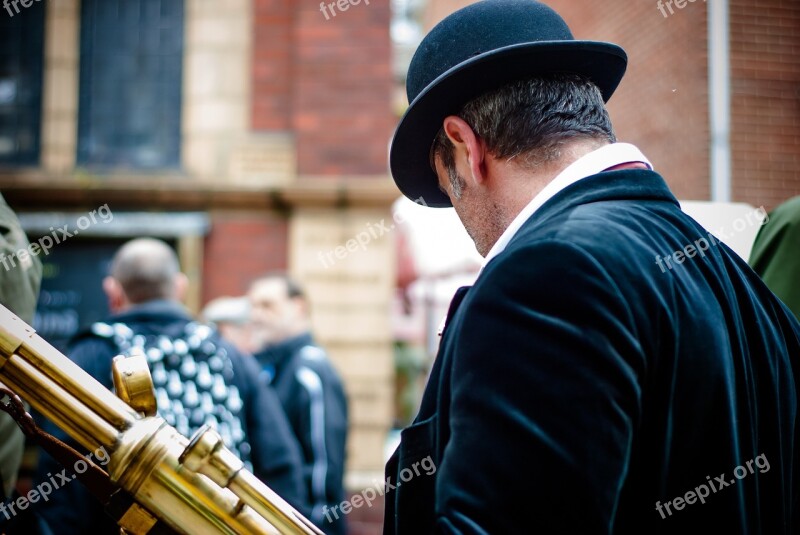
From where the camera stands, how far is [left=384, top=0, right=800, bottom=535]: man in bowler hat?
3.47 feet

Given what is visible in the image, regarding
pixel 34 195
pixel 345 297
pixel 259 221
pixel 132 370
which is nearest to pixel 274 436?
pixel 132 370

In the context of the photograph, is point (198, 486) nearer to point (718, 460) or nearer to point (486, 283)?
point (486, 283)

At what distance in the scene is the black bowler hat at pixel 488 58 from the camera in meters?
1.39

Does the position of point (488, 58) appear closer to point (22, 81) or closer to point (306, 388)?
point (306, 388)

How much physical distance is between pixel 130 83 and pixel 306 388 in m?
4.55

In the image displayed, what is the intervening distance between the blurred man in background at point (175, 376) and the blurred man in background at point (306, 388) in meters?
0.50

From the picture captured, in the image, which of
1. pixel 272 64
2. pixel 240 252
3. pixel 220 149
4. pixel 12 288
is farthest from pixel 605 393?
pixel 272 64

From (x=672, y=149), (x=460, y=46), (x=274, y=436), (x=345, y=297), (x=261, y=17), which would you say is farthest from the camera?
(x=261, y=17)

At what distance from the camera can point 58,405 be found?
1368mm

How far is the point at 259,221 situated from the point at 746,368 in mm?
6241

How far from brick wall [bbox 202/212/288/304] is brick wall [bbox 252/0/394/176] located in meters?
0.61

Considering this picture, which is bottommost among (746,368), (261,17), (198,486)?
(198,486)

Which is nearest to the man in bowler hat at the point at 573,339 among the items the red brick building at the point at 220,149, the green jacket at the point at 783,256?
the green jacket at the point at 783,256

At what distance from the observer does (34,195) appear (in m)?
7.14
